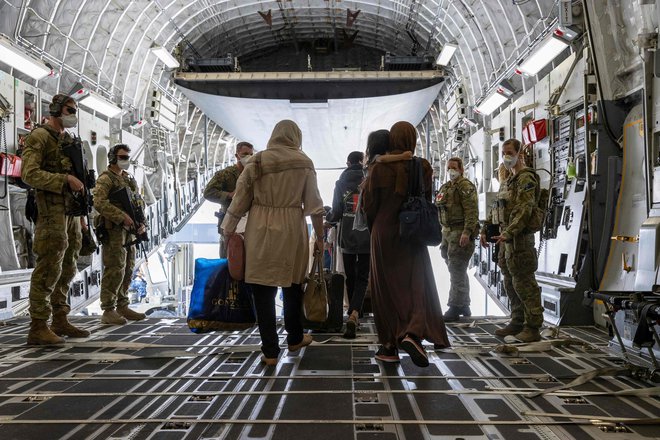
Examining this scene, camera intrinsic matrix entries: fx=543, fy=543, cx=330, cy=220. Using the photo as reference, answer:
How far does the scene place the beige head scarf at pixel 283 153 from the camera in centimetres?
400

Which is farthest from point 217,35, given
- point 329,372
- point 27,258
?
point 329,372

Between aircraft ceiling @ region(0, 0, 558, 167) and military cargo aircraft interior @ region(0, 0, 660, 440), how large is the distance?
0.24 feet

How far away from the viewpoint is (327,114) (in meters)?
14.6

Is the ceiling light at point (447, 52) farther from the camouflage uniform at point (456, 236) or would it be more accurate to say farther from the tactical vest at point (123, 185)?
the tactical vest at point (123, 185)

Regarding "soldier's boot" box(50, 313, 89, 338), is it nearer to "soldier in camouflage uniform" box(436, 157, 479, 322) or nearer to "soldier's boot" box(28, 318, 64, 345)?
"soldier's boot" box(28, 318, 64, 345)

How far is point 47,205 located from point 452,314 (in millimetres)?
4413

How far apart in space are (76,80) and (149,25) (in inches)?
99.0

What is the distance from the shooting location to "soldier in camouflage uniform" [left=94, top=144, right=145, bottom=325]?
582 centimetres

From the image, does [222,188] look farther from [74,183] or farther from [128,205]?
[74,183]

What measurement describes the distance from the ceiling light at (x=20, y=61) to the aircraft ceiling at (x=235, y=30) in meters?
0.61

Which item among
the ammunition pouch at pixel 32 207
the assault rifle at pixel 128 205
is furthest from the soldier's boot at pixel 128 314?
the ammunition pouch at pixel 32 207

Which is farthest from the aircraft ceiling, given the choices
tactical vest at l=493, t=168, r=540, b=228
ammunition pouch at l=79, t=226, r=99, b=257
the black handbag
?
the black handbag

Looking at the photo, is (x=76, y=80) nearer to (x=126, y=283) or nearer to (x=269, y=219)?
(x=126, y=283)

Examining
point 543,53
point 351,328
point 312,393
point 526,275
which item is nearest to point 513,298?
point 526,275
